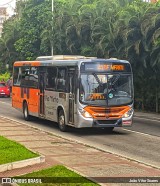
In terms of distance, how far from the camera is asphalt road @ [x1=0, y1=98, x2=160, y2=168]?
43.9 feet

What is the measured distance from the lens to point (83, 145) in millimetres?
14930

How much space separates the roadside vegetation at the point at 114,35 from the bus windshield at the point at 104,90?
7.99m

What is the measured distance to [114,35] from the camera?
29.0 meters

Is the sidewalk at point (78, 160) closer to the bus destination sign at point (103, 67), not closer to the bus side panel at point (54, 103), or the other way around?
the bus side panel at point (54, 103)

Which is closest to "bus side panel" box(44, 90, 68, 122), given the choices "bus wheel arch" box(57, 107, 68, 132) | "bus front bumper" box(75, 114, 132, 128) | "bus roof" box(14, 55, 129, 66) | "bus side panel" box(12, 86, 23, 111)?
"bus wheel arch" box(57, 107, 68, 132)

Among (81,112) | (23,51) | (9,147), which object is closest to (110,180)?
(9,147)

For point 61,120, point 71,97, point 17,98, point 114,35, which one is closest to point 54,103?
point 61,120

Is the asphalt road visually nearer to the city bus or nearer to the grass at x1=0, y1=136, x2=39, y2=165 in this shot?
the city bus

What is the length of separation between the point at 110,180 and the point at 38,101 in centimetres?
1243

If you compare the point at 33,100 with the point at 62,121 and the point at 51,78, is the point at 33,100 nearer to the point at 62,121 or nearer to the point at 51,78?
the point at 51,78

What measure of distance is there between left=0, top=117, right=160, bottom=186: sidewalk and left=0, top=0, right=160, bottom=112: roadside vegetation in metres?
11.7

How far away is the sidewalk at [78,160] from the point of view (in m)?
10.2

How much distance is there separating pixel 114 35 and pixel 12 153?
18516 mm

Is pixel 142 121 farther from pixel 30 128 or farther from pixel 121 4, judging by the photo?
pixel 121 4
